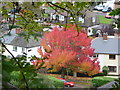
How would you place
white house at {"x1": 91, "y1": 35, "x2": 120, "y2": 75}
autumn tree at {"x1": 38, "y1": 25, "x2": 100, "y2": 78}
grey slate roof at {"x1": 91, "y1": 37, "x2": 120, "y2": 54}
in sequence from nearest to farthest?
autumn tree at {"x1": 38, "y1": 25, "x2": 100, "y2": 78} < white house at {"x1": 91, "y1": 35, "x2": 120, "y2": 75} < grey slate roof at {"x1": 91, "y1": 37, "x2": 120, "y2": 54}

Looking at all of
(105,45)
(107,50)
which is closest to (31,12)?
(107,50)

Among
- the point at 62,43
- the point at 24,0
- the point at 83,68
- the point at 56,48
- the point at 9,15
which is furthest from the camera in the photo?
the point at 83,68

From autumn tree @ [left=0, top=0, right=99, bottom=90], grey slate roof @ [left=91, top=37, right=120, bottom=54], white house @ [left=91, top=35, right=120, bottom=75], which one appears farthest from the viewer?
grey slate roof @ [left=91, top=37, right=120, bottom=54]

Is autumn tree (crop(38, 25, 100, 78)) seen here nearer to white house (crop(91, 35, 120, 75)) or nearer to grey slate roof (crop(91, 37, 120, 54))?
white house (crop(91, 35, 120, 75))

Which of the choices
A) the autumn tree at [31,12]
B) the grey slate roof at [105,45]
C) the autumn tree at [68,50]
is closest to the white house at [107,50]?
the grey slate roof at [105,45]

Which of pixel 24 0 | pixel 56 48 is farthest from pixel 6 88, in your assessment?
pixel 56 48

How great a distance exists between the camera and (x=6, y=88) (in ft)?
0.89

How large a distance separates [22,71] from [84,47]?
9.46 feet

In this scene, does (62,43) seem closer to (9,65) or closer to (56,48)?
(56,48)

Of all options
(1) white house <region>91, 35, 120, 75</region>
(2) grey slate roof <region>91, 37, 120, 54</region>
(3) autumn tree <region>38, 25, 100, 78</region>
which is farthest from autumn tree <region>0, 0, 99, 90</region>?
(2) grey slate roof <region>91, 37, 120, 54</region>

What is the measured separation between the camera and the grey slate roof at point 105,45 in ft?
11.8

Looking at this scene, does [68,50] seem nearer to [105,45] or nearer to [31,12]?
[105,45]

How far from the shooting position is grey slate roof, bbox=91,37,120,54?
142 inches

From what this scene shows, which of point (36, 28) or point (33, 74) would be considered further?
point (36, 28)
